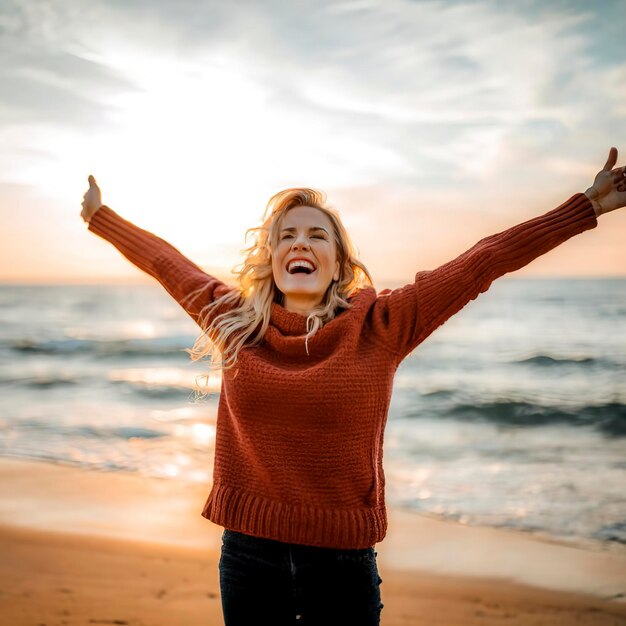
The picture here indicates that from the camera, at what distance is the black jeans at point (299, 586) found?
2.08m

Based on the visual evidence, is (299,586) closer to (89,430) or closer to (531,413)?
(89,430)

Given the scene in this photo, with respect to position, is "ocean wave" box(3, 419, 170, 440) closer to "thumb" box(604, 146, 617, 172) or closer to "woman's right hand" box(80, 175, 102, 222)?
"woman's right hand" box(80, 175, 102, 222)

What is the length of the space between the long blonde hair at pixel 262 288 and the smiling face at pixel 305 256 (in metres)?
0.04

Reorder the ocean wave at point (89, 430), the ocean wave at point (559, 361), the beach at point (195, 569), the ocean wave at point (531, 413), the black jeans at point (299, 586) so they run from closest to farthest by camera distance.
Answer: the black jeans at point (299, 586)
the beach at point (195, 569)
the ocean wave at point (89, 430)
the ocean wave at point (531, 413)
the ocean wave at point (559, 361)

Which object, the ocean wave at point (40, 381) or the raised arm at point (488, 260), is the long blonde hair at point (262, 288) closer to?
the raised arm at point (488, 260)

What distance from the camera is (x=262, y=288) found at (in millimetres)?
2447

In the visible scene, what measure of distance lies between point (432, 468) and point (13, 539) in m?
4.37

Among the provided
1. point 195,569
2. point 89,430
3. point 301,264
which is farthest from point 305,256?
point 89,430

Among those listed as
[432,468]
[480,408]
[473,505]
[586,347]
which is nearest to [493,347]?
[586,347]

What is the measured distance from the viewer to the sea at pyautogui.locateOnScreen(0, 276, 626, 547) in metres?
6.50

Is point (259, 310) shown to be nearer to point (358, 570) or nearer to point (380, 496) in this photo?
point (380, 496)

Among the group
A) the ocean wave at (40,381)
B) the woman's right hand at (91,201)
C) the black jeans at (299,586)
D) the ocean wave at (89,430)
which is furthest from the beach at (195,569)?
the ocean wave at (40,381)

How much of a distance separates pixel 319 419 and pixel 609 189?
116 cm

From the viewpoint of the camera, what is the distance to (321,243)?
2381mm
